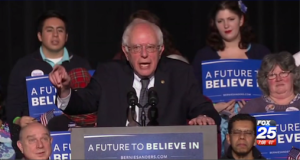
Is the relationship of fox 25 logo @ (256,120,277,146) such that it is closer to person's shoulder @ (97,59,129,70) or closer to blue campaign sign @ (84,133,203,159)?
person's shoulder @ (97,59,129,70)

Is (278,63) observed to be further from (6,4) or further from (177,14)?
(6,4)

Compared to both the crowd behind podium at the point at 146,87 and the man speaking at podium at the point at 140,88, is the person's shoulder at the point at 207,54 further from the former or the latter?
the man speaking at podium at the point at 140,88

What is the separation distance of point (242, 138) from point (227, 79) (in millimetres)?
896

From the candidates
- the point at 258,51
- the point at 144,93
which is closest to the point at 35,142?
the point at 144,93

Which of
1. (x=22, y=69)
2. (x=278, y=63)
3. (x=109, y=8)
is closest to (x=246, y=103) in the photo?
(x=278, y=63)

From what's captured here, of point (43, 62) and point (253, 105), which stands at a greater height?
point (43, 62)

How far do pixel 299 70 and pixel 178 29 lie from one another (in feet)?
7.00

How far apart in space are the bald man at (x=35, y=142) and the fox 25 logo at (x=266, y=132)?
1.49 meters

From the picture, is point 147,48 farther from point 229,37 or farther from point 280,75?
point 229,37

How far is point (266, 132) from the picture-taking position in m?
5.20

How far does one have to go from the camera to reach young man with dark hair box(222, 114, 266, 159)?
496cm

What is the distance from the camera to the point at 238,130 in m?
5.04

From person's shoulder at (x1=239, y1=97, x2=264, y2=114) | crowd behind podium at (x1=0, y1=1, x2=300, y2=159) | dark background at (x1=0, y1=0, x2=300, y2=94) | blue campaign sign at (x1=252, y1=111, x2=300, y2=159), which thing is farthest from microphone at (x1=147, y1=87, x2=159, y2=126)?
dark background at (x1=0, y1=0, x2=300, y2=94)

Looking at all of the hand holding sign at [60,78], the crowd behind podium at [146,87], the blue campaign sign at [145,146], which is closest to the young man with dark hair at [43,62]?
the crowd behind podium at [146,87]
